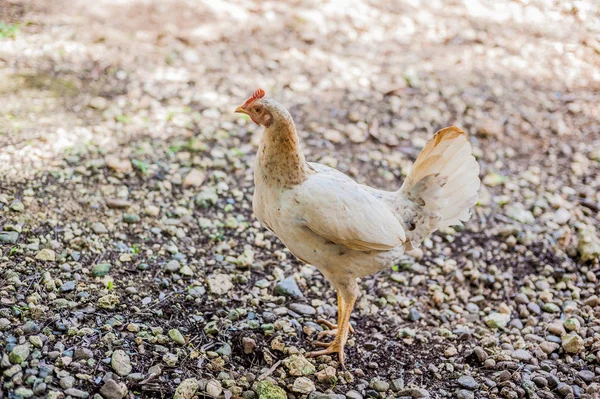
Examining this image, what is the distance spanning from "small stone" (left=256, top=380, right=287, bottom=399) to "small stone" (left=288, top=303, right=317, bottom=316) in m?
0.68

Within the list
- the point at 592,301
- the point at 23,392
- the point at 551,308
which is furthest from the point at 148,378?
the point at 592,301

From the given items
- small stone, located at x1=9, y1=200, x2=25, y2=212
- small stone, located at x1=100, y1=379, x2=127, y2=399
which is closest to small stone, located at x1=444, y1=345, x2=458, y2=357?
small stone, located at x1=100, y1=379, x2=127, y2=399

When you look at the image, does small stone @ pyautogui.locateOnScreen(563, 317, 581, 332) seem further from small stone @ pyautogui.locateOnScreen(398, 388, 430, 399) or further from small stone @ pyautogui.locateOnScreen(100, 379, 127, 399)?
small stone @ pyautogui.locateOnScreen(100, 379, 127, 399)

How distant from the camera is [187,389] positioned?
2604 mm

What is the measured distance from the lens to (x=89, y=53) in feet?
17.3

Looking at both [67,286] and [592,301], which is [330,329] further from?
[592,301]

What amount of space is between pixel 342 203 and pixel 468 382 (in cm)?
113

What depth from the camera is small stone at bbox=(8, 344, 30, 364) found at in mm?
2463

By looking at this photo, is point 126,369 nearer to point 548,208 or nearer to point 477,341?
point 477,341

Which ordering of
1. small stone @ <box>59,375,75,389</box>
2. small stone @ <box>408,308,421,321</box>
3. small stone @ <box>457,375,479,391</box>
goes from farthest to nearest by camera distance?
small stone @ <box>408,308,421,321</box>
small stone @ <box>457,375,479,391</box>
small stone @ <box>59,375,75,389</box>

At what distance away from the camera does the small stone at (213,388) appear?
2.63 metres

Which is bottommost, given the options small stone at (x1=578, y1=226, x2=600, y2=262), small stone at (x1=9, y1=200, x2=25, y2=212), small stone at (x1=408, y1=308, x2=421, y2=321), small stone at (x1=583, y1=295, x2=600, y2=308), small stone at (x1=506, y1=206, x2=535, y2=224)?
small stone at (x1=408, y1=308, x2=421, y2=321)

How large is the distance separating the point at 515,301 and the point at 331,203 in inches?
64.8

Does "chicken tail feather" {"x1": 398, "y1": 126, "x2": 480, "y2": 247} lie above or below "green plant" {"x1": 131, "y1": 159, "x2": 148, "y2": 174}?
above
